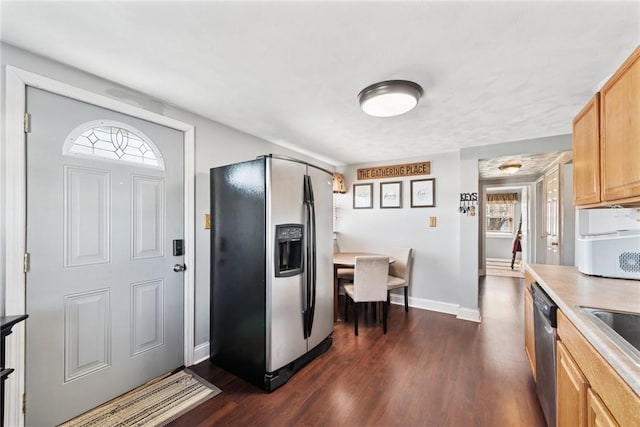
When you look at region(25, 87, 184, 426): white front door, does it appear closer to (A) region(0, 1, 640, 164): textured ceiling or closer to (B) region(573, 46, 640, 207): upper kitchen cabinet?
(A) region(0, 1, 640, 164): textured ceiling

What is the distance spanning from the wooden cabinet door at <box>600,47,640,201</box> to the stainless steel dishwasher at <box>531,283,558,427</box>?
0.70 meters

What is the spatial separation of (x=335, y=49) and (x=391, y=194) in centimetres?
301

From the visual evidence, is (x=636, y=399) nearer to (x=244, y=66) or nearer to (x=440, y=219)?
(x=244, y=66)

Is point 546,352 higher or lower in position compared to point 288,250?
lower

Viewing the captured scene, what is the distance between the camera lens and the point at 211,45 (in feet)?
4.79

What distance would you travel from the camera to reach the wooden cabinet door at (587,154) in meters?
1.60

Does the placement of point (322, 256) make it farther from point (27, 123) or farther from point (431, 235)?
point (27, 123)

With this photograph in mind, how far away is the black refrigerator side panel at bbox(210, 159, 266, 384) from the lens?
2.08m

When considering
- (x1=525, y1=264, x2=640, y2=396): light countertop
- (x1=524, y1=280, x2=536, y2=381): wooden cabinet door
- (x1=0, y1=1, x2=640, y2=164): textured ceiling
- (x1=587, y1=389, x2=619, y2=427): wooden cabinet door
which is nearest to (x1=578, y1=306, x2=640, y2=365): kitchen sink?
(x1=525, y1=264, x2=640, y2=396): light countertop

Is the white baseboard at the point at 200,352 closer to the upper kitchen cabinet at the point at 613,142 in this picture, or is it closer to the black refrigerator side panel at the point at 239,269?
the black refrigerator side panel at the point at 239,269

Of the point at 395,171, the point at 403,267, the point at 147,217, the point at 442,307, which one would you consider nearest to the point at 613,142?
the point at 403,267

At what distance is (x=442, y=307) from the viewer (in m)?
3.79

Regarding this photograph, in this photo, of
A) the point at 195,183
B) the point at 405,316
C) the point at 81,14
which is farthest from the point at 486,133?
the point at 81,14

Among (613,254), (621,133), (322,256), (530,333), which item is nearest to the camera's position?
(621,133)
